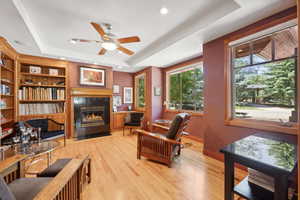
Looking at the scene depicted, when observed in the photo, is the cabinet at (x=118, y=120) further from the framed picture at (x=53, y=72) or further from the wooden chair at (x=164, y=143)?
the wooden chair at (x=164, y=143)

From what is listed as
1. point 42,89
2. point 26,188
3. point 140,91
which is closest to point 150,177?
point 26,188

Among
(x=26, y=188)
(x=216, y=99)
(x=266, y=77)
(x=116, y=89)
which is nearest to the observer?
(x=26, y=188)

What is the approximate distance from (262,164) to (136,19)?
8.22 ft

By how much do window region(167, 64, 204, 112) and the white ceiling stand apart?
38.7 inches

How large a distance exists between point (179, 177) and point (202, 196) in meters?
0.42

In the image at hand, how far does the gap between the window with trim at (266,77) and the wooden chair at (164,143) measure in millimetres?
1084

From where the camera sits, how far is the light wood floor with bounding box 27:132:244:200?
5.24ft

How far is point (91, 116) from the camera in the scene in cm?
430

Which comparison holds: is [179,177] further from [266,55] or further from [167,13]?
[167,13]

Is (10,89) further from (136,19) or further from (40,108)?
(136,19)

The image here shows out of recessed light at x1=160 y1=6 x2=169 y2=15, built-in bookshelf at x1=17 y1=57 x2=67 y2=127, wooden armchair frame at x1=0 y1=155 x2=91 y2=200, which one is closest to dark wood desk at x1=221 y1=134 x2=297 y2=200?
wooden armchair frame at x1=0 y1=155 x2=91 y2=200

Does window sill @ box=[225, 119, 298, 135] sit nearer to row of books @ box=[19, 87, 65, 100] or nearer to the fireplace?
the fireplace

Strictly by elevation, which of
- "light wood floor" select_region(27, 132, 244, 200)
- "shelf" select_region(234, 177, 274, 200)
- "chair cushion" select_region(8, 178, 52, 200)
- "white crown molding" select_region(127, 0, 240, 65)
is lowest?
"light wood floor" select_region(27, 132, 244, 200)

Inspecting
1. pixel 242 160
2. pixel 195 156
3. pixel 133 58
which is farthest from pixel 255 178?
pixel 133 58
